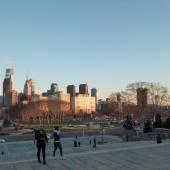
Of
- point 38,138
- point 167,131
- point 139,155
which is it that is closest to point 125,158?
point 139,155

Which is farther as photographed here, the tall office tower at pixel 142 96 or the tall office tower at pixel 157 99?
the tall office tower at pixel 157 99

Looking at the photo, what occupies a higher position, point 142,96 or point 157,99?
point 142,96

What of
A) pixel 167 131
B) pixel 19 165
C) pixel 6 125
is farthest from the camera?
pixel 6 125

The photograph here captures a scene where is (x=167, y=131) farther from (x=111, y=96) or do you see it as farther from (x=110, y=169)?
(x=111, y=96)

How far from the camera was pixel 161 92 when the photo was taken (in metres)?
106

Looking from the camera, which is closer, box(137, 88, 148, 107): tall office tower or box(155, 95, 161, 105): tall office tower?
box(137, 88, 148, 107): tall office tower

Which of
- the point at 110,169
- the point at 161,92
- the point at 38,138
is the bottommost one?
the point at 110,169

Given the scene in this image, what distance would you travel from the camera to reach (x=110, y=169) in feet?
46.2

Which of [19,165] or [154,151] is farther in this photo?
[154,151]

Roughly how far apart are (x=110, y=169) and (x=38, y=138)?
3.63m

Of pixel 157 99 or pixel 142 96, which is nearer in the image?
pixel 142 96

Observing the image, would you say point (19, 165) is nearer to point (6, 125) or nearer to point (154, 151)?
point (154, 151)

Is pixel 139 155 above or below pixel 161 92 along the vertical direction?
below

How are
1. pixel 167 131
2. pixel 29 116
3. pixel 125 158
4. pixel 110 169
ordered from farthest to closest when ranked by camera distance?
pixel 29 116 → pixel 167 131 → pixel 125 158 → pixel 110 169
